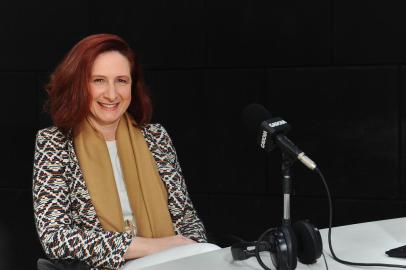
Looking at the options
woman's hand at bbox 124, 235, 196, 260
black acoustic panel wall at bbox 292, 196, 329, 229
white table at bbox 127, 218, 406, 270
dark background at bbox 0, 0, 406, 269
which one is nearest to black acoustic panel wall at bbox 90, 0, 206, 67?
dark background at bbox 0, 0, 406, 269

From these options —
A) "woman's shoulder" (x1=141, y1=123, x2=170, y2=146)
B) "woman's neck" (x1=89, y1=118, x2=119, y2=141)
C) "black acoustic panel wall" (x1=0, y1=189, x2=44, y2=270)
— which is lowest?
"black acoustic panel wall" (x1=0, y1=189, x2=44, y2=270)

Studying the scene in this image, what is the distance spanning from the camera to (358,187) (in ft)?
12.5

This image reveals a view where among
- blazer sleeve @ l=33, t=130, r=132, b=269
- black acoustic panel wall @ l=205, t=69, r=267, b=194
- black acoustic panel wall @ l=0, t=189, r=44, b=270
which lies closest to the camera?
blazer sleeve @ l=33, t=130, r=132, b=269

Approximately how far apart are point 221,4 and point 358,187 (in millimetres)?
1269

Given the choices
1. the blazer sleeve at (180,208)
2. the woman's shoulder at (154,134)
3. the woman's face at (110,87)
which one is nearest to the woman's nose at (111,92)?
the woman's face at (110,87)

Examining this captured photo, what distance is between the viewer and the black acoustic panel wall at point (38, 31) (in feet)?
13.2

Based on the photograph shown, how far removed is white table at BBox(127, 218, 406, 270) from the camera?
178 cm

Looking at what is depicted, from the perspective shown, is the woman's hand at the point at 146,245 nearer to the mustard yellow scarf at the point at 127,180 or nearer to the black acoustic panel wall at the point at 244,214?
the mustard yellow scarf at the point at 127,180

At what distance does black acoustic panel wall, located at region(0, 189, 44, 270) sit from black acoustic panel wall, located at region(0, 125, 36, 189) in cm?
7

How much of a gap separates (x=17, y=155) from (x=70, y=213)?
1.77m

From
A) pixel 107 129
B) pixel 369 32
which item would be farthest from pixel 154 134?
pixel 369 32

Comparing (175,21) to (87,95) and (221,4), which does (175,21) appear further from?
(87,95)

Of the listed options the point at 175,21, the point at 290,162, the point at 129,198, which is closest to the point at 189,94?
the point at 175,21

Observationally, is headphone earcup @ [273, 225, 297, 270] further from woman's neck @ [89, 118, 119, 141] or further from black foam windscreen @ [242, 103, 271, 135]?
woman's neck @ [89, 118, 119, 141]
